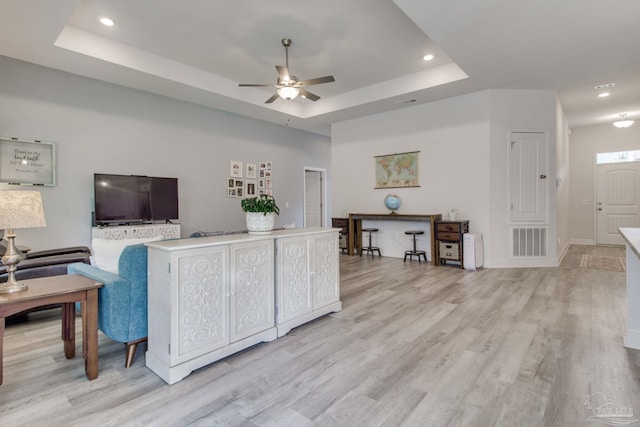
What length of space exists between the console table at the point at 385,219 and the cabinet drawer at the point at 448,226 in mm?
138

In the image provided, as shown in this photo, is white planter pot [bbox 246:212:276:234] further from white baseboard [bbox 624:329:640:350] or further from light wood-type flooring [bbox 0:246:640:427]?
white baseboard [bbox 624:329:640:350]

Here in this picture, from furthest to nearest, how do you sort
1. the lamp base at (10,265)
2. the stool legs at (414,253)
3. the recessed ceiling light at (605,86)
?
the stool legs at (414,253) → the recessed ceiling light at (605,86) → the lamp base at (10,265)

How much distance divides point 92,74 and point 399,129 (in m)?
5.25

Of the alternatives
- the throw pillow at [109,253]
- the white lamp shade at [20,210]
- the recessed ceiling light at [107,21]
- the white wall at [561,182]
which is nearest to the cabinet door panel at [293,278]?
the throw pillow at [109,253]

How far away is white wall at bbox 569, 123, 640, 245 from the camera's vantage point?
8008mm

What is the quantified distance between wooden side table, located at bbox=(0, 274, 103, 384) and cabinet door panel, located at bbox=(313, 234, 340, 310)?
1.77 meters

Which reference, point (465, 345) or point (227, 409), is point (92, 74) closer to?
point (227, 409)

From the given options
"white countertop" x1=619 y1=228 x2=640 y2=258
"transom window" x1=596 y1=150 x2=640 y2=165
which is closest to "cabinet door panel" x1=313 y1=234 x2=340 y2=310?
"white countertop" x1=619 y1=228 x2=640 y2=258

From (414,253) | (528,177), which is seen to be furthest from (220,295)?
(528,177)

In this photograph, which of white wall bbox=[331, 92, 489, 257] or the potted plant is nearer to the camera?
the potted plant

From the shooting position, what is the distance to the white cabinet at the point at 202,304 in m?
2.14

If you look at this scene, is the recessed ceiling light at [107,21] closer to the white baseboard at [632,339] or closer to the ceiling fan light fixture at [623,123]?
Result: the white baseboard at [632,339]

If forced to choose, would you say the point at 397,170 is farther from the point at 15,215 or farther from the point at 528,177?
the point at 15,215

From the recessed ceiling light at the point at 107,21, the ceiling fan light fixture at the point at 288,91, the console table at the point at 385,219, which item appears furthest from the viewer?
the console table at the point at 385,219
